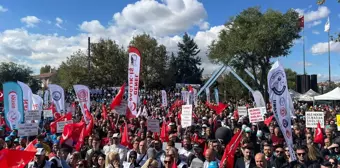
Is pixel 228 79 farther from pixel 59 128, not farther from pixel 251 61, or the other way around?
pixel 59 128

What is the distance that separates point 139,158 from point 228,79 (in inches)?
2262

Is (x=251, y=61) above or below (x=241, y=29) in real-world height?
below

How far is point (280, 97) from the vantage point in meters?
7.76

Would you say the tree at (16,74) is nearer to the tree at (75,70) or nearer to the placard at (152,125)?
the tree at (75,70)

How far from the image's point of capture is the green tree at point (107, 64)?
5209cm

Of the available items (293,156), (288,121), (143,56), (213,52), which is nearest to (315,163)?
(293,156)

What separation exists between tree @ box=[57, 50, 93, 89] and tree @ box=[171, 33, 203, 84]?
16473mm

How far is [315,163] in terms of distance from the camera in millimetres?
6160

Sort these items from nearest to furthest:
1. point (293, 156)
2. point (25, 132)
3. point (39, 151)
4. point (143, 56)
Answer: point (39, 151), point (293, 156), point (25, 132), point (143, 56)

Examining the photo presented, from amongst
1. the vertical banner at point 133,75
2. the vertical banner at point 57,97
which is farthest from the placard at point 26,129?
the vertical banner at point 57,97

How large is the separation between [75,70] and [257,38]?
80.9 ft

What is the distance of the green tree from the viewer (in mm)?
52094

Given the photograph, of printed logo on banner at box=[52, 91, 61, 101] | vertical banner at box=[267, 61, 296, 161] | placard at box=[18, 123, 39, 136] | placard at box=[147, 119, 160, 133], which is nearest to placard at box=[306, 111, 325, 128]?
vertical banner at box=[267, 61, 296, 161]

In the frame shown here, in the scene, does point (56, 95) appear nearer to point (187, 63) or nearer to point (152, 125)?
point (152, 125)
